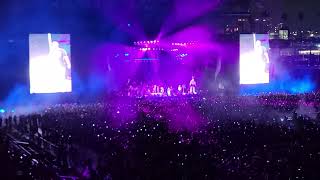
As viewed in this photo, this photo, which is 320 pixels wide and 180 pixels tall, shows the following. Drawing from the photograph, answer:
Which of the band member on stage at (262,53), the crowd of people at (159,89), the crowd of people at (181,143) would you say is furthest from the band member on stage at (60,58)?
the band member on stage at (262,53)

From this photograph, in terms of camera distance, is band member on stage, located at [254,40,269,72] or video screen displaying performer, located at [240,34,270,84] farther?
band member on stage, located at [254,40,269,72]

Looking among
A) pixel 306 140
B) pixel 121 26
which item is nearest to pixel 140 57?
pixel 121 26

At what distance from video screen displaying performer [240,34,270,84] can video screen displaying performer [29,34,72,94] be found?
11131mm

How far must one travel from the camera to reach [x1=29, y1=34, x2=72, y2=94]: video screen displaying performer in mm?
21672

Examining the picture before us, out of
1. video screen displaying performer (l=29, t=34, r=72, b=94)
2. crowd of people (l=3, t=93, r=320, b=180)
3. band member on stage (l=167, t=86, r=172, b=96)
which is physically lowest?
crowd of people (l=3, t=93, r=320, b=180)

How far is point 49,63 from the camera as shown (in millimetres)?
22000

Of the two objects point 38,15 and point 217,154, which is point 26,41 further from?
point 217,154

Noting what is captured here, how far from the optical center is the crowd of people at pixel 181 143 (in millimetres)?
8430

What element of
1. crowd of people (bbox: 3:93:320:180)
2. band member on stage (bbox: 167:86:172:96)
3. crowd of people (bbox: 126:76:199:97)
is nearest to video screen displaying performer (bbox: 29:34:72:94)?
crowd of people (bbox: 126:76:199:97)

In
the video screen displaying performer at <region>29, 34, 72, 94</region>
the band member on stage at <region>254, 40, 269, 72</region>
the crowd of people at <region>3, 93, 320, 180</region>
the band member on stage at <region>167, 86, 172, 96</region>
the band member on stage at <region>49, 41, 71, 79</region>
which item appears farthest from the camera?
the band member on stage at <region>254, 40, 269, 72</region>

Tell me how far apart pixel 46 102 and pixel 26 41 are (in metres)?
3.42

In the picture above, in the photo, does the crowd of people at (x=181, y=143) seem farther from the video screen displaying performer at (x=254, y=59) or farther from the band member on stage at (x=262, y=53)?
the band member on stage at (x=262, y=53)

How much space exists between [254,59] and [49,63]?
12993mm

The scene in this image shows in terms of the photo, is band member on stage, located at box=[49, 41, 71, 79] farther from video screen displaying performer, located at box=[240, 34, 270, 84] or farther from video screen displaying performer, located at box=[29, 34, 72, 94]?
video screen displaying performer, located at box=[240, 34, 270, 84]
